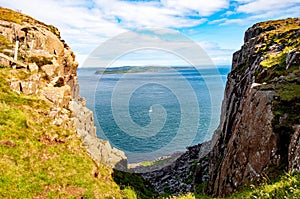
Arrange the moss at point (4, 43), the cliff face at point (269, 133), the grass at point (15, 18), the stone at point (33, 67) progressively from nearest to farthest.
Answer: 1. the cliff face at point (269, 133)
2. the stone at point (33, 67)
3. the moss at point (4, 43)
4. the grass at point (15, 18)

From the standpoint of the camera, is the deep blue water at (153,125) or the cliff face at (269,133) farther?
the deep blue water at (153,125)

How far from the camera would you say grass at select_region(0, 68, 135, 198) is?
665 inches

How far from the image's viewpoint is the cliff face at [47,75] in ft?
89.3

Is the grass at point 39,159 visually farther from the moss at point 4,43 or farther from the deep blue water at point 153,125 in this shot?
the deep blue water at point 153,125

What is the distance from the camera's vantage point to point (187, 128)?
330 feet

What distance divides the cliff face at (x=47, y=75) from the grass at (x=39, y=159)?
2342 mm

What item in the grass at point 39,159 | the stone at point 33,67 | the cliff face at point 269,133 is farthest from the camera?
the stone at point 33,67

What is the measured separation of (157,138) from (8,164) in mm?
76221

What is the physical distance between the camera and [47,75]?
3206 cm

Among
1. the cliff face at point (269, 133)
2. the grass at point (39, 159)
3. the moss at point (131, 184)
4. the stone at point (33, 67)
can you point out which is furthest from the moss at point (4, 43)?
the cliff face at point (269, 133)

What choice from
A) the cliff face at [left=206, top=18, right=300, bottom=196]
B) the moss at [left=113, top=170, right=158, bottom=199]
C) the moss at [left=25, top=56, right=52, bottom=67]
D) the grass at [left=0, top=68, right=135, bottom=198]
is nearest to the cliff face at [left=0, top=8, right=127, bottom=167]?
the moss at [left=25, top=56, right=52, bottom=67]

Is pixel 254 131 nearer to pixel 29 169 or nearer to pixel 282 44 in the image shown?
pixel 29 169

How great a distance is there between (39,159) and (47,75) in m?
15.5

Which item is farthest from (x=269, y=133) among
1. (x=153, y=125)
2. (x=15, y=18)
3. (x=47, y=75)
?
(x=153, y=125)
